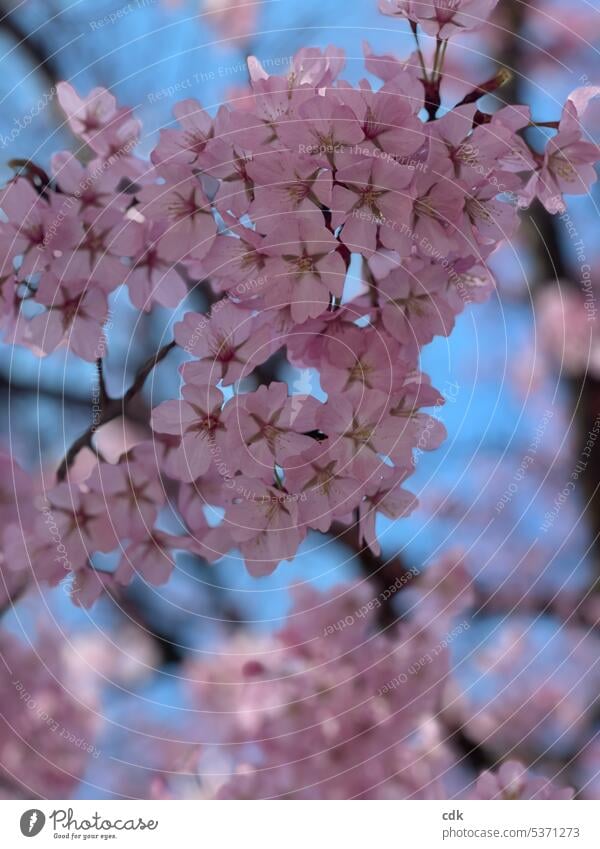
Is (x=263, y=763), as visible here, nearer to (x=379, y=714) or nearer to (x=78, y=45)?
(x=379, y=714)

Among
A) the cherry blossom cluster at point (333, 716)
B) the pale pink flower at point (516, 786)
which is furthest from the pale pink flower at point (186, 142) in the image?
the pale pink flower at point (516, 786)

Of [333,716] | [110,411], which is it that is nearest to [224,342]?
[110,411]

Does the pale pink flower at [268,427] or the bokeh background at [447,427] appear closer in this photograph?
the pale pink flower at [268,427]

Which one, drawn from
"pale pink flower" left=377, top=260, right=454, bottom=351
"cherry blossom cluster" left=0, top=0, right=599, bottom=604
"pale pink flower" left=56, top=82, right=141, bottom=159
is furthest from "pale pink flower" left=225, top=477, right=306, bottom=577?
"pale pink flower" left=56, top=82, right=141, bottom=159

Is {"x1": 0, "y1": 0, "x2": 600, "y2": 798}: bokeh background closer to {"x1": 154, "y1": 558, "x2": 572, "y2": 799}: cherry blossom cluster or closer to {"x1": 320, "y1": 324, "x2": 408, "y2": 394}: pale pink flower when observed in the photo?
{"x1": 154, "y1": 558, "x2": 572, "y2": 799}: cherry blossom cluster

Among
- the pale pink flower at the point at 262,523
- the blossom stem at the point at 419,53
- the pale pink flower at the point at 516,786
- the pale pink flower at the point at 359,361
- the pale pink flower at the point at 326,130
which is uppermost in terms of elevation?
the blossom stem at the point at 419,53

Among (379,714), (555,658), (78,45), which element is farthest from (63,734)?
(78,45)

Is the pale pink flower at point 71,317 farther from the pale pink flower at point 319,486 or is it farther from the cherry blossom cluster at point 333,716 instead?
the cherry blossom cluster at point 333,716
